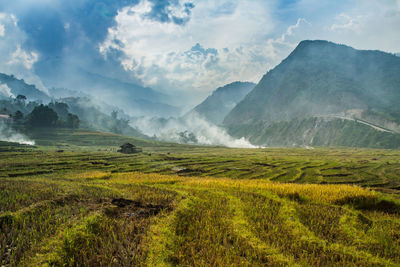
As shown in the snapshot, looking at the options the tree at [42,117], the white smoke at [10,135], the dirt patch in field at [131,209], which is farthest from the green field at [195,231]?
the tree at [42,117]

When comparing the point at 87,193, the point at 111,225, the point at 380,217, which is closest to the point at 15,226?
the point at 111,225

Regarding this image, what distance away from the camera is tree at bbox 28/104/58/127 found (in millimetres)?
167700

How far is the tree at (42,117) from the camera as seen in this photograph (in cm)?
16770

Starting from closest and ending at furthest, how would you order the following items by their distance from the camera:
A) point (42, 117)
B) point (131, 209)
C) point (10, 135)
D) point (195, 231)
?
point (195, 231)
point (131, 209)
point (10, 135)
point (42, 117)

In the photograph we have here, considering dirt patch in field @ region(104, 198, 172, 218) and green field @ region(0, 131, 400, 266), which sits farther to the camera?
dirt patch in field @ region(104, 198, 172, 218)

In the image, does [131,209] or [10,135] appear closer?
[131,209]

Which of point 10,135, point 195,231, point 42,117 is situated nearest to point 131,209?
point 195,231

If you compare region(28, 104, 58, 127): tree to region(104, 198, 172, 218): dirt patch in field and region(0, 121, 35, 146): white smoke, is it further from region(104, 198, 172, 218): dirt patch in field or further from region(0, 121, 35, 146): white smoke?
region(104, 198, 172, 218): dirt patch in field

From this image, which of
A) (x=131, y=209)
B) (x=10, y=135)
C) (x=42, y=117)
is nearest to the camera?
(x=131, y=209)

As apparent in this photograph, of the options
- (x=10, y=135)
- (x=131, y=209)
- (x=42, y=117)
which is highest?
(x=42, y=117)

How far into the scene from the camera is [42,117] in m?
172

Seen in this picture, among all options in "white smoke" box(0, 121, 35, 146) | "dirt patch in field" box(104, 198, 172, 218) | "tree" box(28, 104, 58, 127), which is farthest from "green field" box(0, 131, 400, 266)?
"tree" box(28, 104, 58, 127)

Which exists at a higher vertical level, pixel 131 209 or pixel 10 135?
pixel 10 135

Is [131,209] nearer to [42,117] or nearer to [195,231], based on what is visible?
[195,231]
